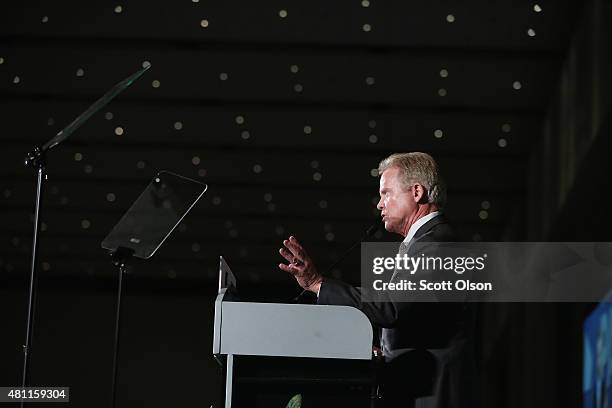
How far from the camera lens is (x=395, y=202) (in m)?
2.90

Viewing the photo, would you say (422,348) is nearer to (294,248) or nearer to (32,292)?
(294,248)

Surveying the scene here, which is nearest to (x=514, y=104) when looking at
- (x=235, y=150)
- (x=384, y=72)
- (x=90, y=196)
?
(x=384, y=72)

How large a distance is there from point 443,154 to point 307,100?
1657mm

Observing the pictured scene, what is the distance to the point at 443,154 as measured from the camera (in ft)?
32.0

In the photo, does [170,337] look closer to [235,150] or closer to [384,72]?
[235,150]

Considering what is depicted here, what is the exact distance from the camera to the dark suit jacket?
262 cm

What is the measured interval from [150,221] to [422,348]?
1075mm

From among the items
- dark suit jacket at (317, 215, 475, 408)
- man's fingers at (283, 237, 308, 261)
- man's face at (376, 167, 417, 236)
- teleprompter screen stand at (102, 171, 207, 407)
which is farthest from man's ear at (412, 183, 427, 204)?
teleprompter screen stand at (102, 171, 207, 407)

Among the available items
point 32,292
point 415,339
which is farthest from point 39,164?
point 415,339

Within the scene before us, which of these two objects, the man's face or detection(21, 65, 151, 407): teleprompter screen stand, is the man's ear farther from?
detection(21, 65, 151, 407): teleprompter screen stand

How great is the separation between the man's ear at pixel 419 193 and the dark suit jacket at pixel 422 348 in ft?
0.95

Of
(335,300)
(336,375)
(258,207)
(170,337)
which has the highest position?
(258,207)

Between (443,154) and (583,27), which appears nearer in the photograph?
(583,27)

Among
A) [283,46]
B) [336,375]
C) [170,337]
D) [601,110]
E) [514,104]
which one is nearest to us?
[336,375]
